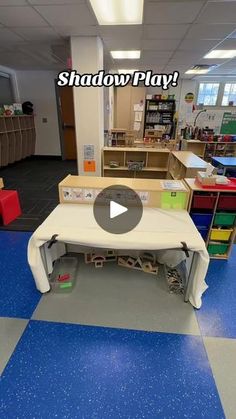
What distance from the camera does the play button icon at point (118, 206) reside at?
1887 millimetres

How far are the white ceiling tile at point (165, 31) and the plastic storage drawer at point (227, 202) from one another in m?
2.32

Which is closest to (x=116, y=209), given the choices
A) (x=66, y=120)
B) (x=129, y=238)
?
(x=129, y=238)

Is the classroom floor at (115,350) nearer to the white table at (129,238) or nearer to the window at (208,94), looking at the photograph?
the white table at (129,238)

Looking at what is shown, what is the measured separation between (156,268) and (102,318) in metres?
0.73

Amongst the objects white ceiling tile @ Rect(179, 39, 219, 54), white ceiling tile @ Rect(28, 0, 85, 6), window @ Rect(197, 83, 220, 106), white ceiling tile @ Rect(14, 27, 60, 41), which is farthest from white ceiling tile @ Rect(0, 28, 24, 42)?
window @ Rect(197, 83, 220, 106)

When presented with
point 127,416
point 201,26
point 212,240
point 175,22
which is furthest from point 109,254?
point 201,26

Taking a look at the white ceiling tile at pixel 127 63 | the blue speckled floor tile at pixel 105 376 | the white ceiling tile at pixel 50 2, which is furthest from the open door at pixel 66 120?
the blue speckled floor tile at pixel 105 376

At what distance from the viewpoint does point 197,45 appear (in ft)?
12.2

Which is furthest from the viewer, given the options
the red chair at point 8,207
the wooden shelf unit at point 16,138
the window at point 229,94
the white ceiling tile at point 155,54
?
the window at point 229,94

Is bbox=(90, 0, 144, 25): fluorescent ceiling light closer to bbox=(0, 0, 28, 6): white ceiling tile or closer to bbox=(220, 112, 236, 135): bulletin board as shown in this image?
bbox=(0, 0, 28, 6): white ceiling tile

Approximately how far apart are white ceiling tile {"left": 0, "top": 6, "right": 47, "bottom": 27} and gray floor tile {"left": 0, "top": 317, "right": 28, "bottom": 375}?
3.03 meters

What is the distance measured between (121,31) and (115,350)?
367 centimetres

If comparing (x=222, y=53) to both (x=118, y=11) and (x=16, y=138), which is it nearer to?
(x=118, y=11)

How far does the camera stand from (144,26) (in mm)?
2895
